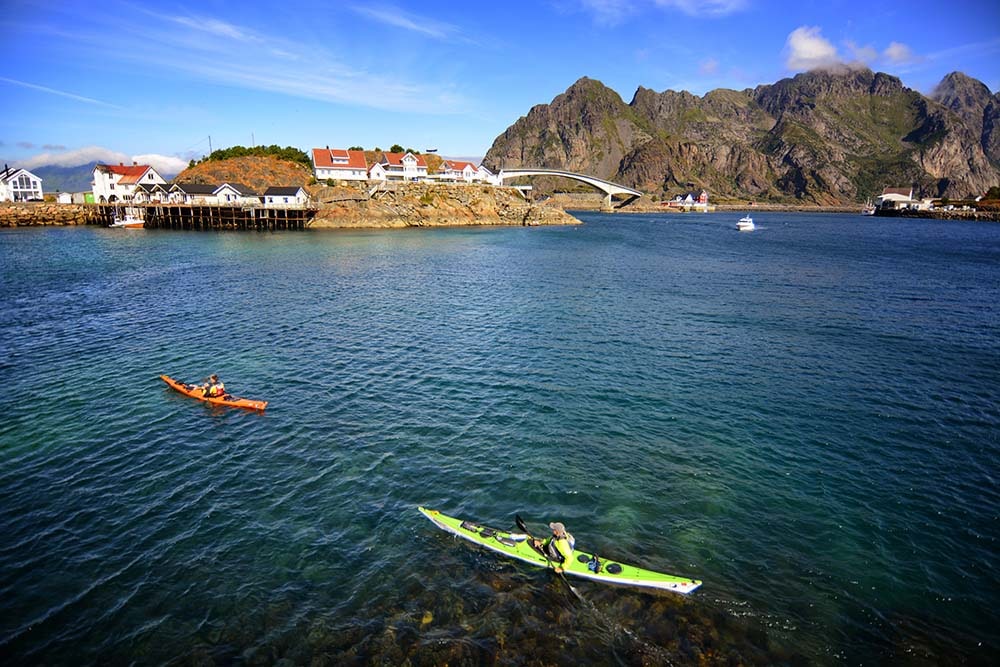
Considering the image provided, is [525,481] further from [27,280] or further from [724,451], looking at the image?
[27,280]

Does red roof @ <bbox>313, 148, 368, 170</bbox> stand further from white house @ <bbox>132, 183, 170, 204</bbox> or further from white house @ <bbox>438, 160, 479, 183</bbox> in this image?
white house @ <bbox>132, 183, 170, 204</bbox>

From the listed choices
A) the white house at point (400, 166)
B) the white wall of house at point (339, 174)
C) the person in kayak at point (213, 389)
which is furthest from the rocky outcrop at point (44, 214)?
the person in kayak at point (213, 389)

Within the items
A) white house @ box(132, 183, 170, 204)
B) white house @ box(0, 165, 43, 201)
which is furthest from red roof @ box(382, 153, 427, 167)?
white house @ box(0, 165, 43, 201)

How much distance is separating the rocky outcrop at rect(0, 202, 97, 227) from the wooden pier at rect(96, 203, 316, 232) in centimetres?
592

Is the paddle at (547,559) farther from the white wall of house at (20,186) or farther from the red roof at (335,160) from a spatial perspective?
the white wall of house at (20,186)

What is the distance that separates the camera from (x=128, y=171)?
136 meters

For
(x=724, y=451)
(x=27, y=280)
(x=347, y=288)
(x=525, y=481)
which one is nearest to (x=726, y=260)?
(x=347, y=288)

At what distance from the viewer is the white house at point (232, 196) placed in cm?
12669

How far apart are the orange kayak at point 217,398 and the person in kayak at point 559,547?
17761 mm

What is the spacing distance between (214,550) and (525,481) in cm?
1149

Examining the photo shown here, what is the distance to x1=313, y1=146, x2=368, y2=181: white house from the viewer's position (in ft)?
474

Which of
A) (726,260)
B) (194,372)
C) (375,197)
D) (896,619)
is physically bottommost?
(896,619)

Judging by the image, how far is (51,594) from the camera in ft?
49.4

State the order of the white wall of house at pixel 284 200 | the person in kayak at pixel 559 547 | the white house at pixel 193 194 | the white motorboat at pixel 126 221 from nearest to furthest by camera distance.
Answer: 1. the person in kayak at pixel 559 547
2. the white motorboat at pixel 126 221
3. the white house at pixel 193 194
4. the white wall of house at pixel 284 200
